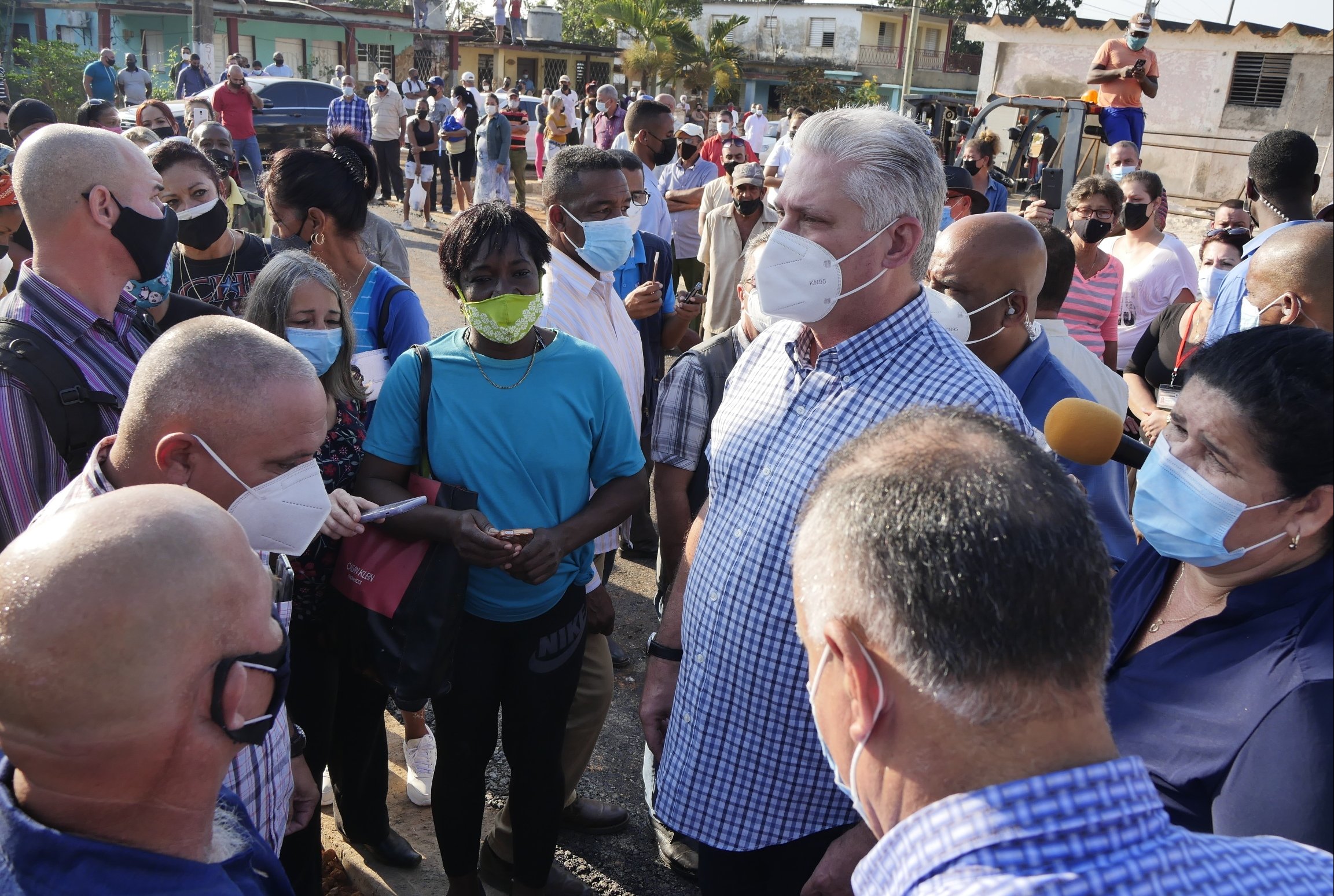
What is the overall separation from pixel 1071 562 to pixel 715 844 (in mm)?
1460

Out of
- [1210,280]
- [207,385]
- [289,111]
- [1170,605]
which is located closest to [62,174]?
[207,385]

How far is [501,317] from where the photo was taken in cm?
280

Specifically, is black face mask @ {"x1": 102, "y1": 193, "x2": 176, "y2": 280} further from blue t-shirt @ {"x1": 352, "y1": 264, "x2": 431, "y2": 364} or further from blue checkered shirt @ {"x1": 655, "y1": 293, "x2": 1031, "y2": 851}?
blue checkered shirt @ {"x1": 655, "y1": 293, "x2": 1031, "y2": 851}

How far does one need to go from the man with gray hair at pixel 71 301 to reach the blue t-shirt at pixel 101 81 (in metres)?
16.2

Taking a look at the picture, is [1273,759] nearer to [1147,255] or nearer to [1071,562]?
[1071,562]

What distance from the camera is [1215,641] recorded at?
181cm

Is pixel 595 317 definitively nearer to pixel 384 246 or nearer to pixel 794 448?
pixel 384 246

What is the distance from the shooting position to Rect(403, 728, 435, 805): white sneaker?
355 cm

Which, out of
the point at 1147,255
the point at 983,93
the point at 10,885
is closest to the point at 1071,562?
the point at 10,885

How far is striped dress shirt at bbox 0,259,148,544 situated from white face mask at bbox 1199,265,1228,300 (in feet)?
17.6

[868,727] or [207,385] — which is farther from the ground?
[207,385]

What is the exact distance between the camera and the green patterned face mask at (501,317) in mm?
2801

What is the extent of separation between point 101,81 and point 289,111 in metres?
3.30

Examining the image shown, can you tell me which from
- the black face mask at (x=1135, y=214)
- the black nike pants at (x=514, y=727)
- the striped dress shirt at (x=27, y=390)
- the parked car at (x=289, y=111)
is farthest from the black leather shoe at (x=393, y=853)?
the parked car at (x=289, y=111)
